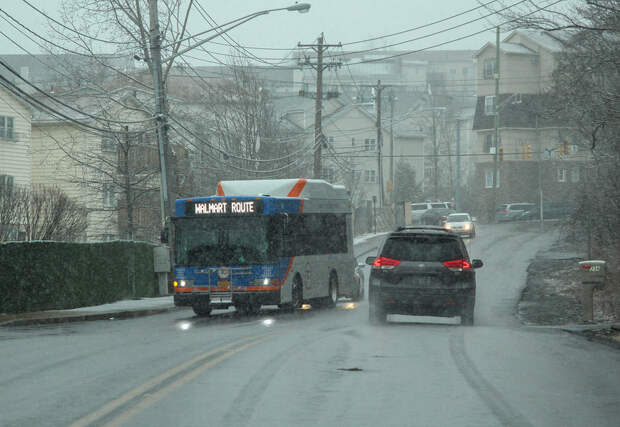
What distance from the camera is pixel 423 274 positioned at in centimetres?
1978

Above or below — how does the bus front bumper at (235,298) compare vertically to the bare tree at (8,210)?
below

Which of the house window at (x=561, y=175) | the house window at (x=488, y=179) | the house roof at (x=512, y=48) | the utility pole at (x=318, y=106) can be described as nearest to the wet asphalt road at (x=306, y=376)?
the utility pole at (x=318, y=106)

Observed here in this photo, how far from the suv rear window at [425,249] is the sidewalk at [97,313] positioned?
24.2 ft

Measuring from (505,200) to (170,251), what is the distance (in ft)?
187

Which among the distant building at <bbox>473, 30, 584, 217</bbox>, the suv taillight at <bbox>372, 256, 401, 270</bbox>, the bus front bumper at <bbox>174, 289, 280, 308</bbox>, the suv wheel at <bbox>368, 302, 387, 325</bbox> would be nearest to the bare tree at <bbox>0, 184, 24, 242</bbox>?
the bus front bumper at <bbox>174, 289, 280, 308</bbox>

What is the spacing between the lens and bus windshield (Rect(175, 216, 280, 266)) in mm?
23812

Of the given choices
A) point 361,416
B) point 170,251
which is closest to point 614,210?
point 170,251

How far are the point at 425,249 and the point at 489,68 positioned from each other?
72.2m

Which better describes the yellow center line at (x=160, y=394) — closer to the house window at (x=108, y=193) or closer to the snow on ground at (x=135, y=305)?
the snow on ground at (x=135, y=305)

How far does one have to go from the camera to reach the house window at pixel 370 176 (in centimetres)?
9988

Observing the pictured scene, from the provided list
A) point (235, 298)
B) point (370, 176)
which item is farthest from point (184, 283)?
point (370, 176)

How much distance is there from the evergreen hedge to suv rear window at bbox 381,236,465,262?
873 cm

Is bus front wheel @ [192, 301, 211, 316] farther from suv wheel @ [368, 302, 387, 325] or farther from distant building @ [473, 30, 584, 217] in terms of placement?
distant building @ [473, 30, 584, 217]

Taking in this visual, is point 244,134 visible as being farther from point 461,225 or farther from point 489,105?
point 489,105
